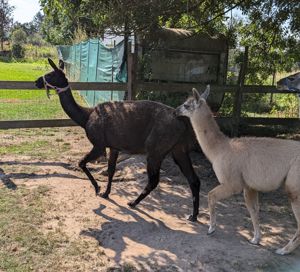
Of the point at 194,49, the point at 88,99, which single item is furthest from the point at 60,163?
the point at 88,99

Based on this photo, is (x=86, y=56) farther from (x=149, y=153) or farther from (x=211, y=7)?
(x=149, y=153)

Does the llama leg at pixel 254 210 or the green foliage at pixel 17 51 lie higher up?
the green foliage at pixel 17 51

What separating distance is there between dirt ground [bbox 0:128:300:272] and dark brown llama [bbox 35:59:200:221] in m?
0.37

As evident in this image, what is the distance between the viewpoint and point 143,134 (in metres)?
6.12

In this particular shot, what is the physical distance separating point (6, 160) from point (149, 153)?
3.30 metres

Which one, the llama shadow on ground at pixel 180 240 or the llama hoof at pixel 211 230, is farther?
the llama hoof at pixel 211 230

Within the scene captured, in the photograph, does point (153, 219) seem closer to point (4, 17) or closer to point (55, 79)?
point (55, 79)

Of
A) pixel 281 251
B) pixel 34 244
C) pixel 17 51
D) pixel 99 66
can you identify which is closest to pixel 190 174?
pixel 281 251

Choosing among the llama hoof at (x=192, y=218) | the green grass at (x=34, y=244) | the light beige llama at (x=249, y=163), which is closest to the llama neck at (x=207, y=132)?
the light beige llama at (x=249, y=163)

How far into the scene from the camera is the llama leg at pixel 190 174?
5795mm

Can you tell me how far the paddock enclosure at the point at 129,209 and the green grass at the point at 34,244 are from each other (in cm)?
1

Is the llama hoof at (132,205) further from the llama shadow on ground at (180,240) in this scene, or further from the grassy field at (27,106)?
the grassy field at (27,106)

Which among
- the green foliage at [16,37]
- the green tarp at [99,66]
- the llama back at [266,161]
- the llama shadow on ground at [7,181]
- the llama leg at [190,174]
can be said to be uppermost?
the green foliage at [16,37]

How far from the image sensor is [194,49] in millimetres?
10539
